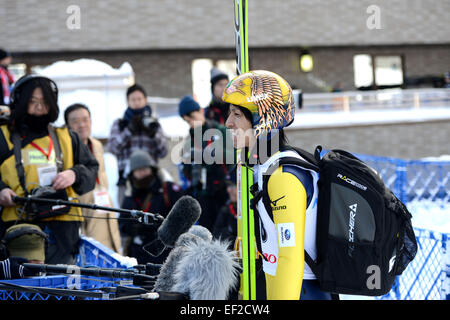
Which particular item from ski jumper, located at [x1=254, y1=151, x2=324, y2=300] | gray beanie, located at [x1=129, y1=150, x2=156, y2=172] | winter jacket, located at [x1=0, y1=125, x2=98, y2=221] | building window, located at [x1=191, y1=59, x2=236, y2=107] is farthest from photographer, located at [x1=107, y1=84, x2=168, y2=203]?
building window, located at [x1=191, y1=59, x2=236, y2=107]

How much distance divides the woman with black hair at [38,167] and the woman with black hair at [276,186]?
1783 millimetres

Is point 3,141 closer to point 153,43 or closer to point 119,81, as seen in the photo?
point 119,81

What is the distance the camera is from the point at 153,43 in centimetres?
1728

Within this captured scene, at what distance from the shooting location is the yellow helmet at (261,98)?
256cm

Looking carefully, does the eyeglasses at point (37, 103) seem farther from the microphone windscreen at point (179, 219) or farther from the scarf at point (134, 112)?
the scarf at point (134, 112)

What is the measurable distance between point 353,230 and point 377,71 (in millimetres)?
20078

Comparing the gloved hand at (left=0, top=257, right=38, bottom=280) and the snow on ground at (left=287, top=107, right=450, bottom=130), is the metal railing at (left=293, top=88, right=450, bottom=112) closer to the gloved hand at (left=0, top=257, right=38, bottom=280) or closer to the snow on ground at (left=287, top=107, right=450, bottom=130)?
the snow on ground at (left=287, top=107, right=450, bottom=130)

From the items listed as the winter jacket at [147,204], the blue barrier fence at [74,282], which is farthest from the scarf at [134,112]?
the blue barrier fence at [74,282]

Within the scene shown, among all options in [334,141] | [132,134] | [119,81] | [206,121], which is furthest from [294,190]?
[334,141]

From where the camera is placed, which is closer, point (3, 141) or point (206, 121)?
point (3, 141)

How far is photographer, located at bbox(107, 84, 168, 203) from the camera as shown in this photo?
22.6 ft

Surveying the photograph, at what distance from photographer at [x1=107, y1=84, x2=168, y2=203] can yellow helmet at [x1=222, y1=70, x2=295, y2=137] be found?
4.33m
